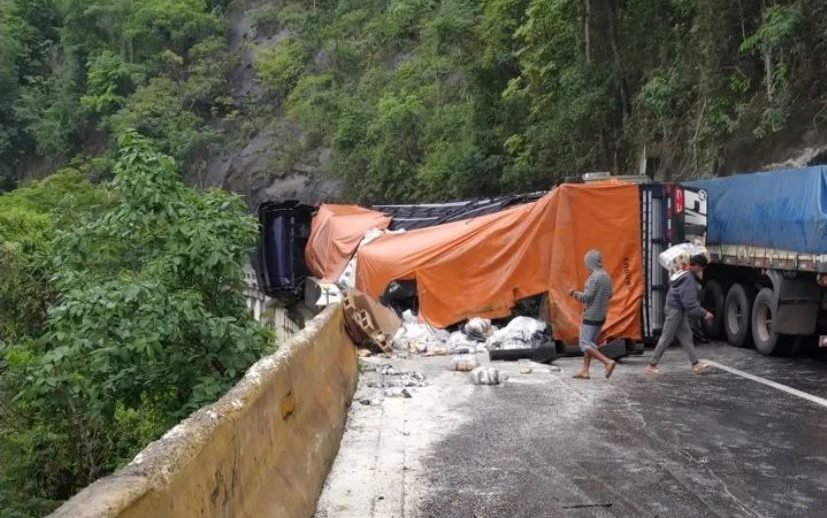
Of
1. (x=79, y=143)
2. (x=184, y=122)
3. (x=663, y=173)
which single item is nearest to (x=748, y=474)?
(x=663, y=173)

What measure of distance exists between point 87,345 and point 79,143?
57657 millimetres

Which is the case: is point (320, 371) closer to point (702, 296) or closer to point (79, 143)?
point (702, 296)

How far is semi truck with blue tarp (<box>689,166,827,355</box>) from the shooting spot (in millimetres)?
11352

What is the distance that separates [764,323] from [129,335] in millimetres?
9128

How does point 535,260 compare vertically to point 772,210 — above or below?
below

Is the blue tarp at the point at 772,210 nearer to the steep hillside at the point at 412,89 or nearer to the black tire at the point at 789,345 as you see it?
the black tire at the point at 789,345

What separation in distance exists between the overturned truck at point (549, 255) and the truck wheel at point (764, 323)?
1.41 meters

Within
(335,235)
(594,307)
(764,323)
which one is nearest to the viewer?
(594,307)

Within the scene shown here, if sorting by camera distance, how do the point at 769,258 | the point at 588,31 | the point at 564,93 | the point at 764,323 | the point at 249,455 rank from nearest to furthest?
the point at 249,455
the point at 769,258
the point at 764,323
the point at 588,31
the point at 564,93

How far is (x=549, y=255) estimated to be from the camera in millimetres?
13969

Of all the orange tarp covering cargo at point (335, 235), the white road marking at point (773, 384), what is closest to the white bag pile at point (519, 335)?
the white road marking at point (773, 384)

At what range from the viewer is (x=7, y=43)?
61.8m

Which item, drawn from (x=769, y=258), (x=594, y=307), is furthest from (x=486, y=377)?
(x=769, y=258)

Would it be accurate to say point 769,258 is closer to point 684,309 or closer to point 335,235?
point 684,309
